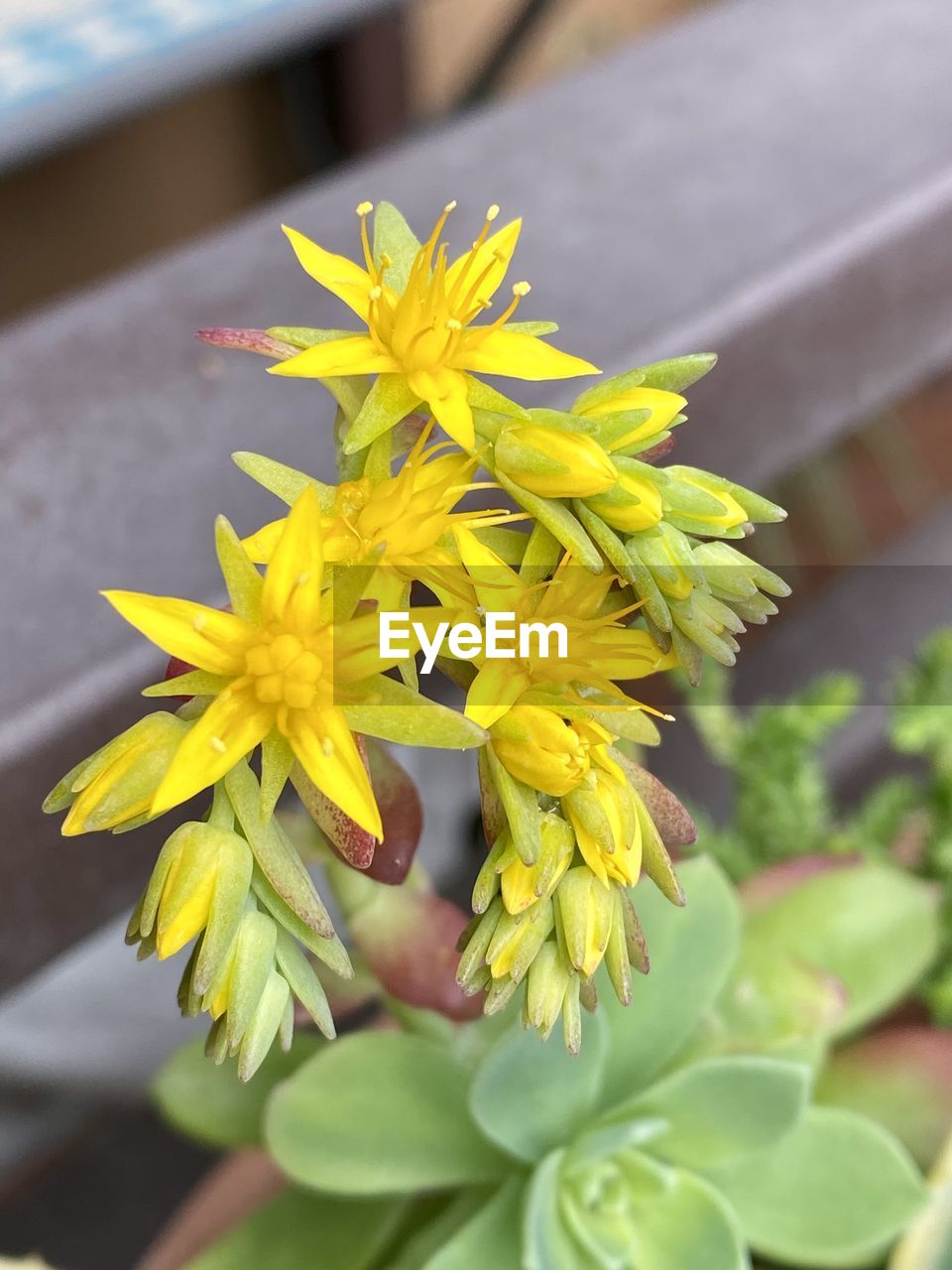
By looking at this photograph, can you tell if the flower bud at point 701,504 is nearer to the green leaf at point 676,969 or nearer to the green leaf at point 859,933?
the green leaf at point 676,969

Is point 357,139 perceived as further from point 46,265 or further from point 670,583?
point 670,583

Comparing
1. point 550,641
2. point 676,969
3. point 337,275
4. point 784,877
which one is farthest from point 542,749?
point 784,877

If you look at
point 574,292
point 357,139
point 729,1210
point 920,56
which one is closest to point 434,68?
point 357,139

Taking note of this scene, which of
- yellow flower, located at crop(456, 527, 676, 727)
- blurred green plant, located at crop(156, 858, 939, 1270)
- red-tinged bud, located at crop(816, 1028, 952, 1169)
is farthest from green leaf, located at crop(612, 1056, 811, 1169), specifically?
yellow flower, located at crop(456, 527, 676, 727)

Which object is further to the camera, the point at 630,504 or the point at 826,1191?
Answer: the point at 826,1191

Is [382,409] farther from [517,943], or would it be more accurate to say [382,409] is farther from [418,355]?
[517,943]

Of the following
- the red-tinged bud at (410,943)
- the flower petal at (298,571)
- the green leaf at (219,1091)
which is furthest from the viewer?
the green leaf at (219,1091)

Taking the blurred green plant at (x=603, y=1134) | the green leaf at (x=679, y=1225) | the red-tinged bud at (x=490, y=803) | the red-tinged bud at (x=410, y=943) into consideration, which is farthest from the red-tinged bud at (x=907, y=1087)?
the red-tinged bud at (x=490, y=803)
